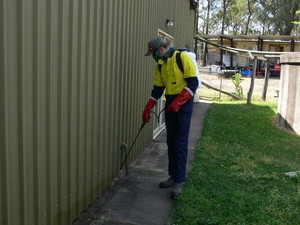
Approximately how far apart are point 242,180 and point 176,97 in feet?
5.49

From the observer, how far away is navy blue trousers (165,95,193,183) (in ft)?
13.5

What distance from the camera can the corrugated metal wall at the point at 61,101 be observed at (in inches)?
86.2

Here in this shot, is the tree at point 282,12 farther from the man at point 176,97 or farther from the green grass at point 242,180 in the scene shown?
the man at point 176,97

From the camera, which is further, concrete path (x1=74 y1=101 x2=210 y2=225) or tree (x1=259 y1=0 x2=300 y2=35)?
tree (x1=259 y1=0 x2=300 y2=35)

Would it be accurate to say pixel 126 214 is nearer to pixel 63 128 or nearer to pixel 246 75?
pixel 63 128

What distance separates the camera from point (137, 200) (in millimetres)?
3939

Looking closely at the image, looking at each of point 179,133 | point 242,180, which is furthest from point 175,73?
point 242,180

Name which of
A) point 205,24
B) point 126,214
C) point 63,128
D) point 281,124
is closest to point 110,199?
point 126,214

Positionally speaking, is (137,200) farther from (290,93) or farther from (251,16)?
(251,16)

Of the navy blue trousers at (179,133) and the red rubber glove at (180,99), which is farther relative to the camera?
the navy blue trousers at (179,133)

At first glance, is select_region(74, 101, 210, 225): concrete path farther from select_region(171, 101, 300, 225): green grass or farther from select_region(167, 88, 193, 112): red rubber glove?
select_region(167, 88, 193, 112): red rubber glove

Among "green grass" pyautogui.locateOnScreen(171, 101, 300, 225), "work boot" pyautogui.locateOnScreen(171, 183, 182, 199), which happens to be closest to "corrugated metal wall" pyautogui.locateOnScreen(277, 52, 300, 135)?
"green grass" pyautogui.locateOnScreen(171, 101, 300, 225)

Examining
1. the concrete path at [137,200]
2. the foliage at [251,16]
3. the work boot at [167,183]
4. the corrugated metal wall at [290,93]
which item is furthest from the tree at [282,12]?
the work boot at [167,183]

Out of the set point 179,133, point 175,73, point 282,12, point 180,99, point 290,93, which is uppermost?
point 282,12
